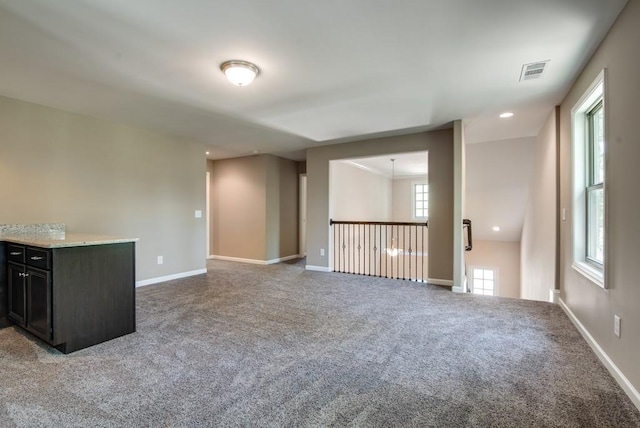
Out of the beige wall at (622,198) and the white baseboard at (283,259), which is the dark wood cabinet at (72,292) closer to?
the beige wall at (622,198)

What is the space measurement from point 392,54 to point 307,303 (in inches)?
110

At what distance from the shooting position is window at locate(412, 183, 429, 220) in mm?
10328

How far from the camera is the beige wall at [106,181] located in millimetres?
3498

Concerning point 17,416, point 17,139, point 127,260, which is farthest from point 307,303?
point 17,139

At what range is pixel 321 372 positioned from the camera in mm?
2170

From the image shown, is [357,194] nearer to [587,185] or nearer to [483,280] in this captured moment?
[483,280]

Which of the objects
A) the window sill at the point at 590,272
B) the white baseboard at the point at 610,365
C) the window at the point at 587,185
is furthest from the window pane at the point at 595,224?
the white baseboard at the point at 610,365

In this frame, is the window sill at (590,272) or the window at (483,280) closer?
the window sill at (590,272)

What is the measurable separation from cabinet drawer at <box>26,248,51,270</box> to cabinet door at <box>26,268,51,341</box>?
0.16 ft

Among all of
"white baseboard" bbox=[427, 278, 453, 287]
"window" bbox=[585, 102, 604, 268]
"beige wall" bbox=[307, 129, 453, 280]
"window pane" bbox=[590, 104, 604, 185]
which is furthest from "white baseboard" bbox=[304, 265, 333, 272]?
"window pane" bbox=[590, 104, 604, 185]

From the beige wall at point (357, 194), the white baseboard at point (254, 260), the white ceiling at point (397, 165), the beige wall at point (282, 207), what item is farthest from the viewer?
the white ceiling at point (397, 165)

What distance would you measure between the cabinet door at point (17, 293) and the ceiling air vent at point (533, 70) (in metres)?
4.70

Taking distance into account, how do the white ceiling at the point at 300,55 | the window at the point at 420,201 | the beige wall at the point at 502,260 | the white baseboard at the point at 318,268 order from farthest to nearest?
the window at the point at 420,201, the beige wall at the point at 502,260, the white baseboard at the point at 318,268, the white ceiling at the point at 300,55

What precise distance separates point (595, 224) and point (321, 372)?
2827 millimetres
